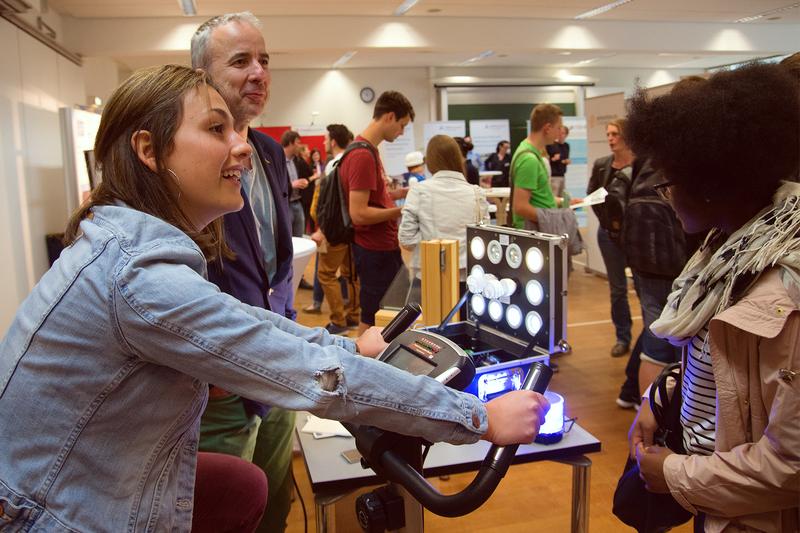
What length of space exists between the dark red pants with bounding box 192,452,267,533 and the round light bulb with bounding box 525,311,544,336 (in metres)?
0.94

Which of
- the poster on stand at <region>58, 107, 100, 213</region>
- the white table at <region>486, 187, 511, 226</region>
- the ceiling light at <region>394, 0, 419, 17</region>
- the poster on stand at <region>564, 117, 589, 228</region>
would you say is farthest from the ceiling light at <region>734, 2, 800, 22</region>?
the poster on stand at <region>58, 107, 100, 213</region>

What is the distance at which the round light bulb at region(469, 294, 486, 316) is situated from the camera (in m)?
2.12

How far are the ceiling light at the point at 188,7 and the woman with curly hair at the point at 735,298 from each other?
22.0 feet

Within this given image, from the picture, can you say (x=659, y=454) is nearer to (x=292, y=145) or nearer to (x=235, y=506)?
(x=235, y=506)

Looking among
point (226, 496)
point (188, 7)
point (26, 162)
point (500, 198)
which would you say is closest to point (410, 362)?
point (226, 496)

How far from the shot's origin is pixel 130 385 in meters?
0.94

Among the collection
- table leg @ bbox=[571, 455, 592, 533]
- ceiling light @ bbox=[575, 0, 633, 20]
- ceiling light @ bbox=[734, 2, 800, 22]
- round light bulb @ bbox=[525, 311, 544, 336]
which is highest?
ceiling light @ bbox=[734, 2, 800, 22]

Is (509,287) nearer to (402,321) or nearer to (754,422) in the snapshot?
(402,321)

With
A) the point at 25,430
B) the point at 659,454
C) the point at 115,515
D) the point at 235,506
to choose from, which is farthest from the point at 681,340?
the point at 25,430

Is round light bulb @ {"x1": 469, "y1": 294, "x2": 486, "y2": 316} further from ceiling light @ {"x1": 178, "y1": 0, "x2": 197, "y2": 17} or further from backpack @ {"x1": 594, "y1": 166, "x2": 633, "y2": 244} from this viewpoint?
ceiling light @ {"x1": 178, "y1": 0, "x2": 197, "y2": 17}

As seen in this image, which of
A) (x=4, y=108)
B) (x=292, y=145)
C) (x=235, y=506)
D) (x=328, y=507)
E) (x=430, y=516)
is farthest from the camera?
(x=292, y=145)

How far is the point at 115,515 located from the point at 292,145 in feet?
20.9

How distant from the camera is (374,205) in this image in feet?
12.0

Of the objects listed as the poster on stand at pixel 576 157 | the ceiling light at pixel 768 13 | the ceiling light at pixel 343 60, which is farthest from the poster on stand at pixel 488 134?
the ceiling light at pixel 768 13
